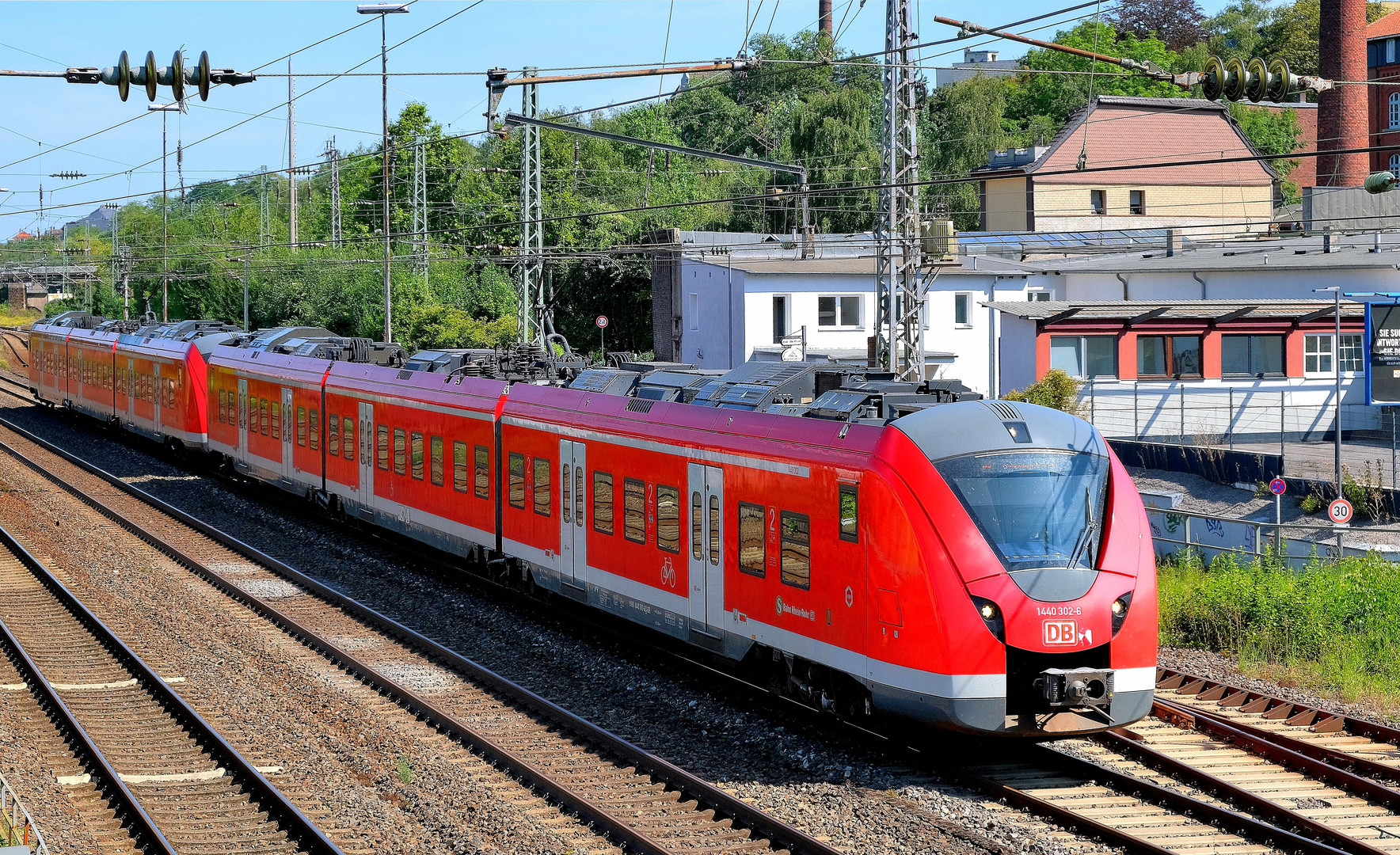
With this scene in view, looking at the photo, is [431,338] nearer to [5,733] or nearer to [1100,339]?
[1100,339]

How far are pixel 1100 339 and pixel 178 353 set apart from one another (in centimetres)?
2253

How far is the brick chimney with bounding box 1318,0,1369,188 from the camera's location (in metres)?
52.5

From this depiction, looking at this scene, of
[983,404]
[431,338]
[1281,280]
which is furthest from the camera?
[431,338]

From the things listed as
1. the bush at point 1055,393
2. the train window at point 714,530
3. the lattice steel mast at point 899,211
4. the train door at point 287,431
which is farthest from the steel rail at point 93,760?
the bush at point 1055,393

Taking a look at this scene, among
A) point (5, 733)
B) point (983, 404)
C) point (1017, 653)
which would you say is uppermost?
point (983, 404)

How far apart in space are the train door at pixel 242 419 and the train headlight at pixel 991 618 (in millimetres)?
22670

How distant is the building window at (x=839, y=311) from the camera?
39.1m

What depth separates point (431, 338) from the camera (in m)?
47.3

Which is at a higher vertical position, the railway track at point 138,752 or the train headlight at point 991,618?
the train headlight at point 991,618

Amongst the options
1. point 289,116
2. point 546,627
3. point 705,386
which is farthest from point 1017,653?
point 289,116

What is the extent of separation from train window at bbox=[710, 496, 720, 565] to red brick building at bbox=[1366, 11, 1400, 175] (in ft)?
224

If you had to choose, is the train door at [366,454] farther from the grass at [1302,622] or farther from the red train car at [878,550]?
the grass at [1302,622]

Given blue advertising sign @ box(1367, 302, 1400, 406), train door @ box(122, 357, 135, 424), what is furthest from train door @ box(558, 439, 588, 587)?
train door @ box(122, 357, 135, 424)

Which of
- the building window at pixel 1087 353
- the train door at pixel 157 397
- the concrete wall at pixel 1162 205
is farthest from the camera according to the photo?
the concrete wall at pixel 1162 205
